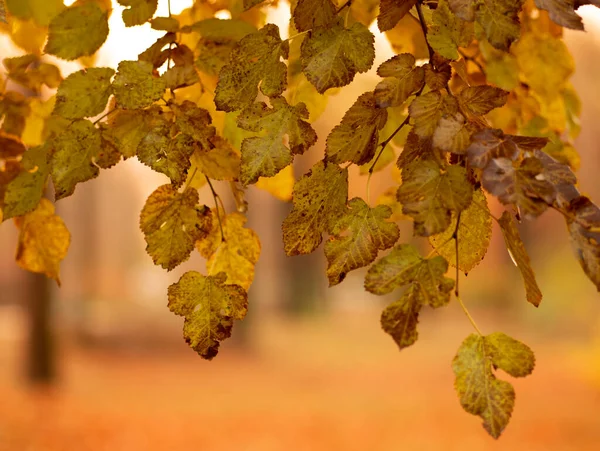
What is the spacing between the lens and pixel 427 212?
731mm

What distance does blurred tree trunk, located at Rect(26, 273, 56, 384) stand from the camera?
8484 millimetres

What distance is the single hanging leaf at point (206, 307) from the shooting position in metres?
0.91

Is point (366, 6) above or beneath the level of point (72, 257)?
beneath

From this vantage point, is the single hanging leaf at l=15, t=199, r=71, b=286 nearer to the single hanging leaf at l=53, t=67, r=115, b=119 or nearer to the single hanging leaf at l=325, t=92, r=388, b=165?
the single hanging leaf at l=53, t=67, r=115, b=119

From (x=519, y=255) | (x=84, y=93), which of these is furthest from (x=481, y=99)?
(x=84, y=93)

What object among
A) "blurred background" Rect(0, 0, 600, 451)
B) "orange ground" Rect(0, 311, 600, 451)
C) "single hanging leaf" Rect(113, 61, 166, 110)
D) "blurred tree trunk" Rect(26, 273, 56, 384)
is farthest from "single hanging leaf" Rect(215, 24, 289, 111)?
"blurred tree trunk" Rect(26, 273, 56, 384)

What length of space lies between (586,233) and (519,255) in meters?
0.10

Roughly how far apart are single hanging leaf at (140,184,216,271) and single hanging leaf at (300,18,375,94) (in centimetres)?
25

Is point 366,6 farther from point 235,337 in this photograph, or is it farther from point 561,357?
point 561,357

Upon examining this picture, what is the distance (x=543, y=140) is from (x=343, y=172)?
220 mm

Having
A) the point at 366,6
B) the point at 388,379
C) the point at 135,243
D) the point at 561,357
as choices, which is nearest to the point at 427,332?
the point at 561,357

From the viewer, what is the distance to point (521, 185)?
705 mm

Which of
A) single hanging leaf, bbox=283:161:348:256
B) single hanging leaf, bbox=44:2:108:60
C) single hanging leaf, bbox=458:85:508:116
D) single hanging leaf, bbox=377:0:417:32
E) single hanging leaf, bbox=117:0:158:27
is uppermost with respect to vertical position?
single hanging leaf, bbox=117:0:158:27

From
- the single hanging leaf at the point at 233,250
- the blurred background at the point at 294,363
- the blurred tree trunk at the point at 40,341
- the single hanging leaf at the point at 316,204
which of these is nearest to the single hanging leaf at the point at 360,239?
the single hanging leaf at the point at 316,204
